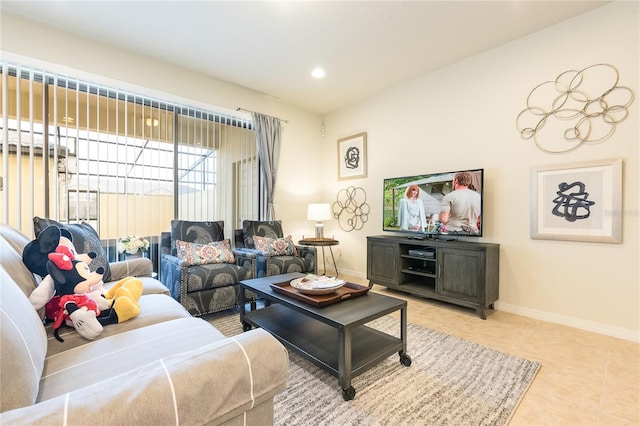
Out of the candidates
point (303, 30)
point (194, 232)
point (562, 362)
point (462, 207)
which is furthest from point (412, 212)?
point (194, 232)

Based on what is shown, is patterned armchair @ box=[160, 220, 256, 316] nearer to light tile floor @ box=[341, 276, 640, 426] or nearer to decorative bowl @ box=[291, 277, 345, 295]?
decorative bowl @ box=[291, 277, 345, 295]

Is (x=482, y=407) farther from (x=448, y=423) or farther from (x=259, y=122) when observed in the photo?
(x=259, y=122)

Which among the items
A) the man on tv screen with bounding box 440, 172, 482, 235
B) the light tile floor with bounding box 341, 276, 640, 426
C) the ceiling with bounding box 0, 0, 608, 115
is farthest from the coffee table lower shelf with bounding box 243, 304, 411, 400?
the ceiling with bounding box 0, 0, 608, 115

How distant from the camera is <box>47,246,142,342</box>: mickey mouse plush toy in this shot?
4.27 feet

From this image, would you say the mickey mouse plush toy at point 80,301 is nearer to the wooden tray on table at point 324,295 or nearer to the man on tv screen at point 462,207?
the wooden tray on table at point 324,295

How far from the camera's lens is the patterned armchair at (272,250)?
3225 millimetres

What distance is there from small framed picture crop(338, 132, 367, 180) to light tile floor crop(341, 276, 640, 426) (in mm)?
2236

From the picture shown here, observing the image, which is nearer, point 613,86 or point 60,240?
point 60,240

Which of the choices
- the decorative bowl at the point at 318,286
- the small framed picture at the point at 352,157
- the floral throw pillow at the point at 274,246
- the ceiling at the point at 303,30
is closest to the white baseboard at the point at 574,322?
the decorative bowl at the point at 318,286

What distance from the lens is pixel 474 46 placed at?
3.02 metres

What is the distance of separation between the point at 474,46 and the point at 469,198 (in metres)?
1.62

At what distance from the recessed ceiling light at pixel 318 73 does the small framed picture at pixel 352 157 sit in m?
1.14

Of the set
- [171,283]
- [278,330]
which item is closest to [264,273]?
[171,283]

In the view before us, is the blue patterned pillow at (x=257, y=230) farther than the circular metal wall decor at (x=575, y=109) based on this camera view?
Yes
